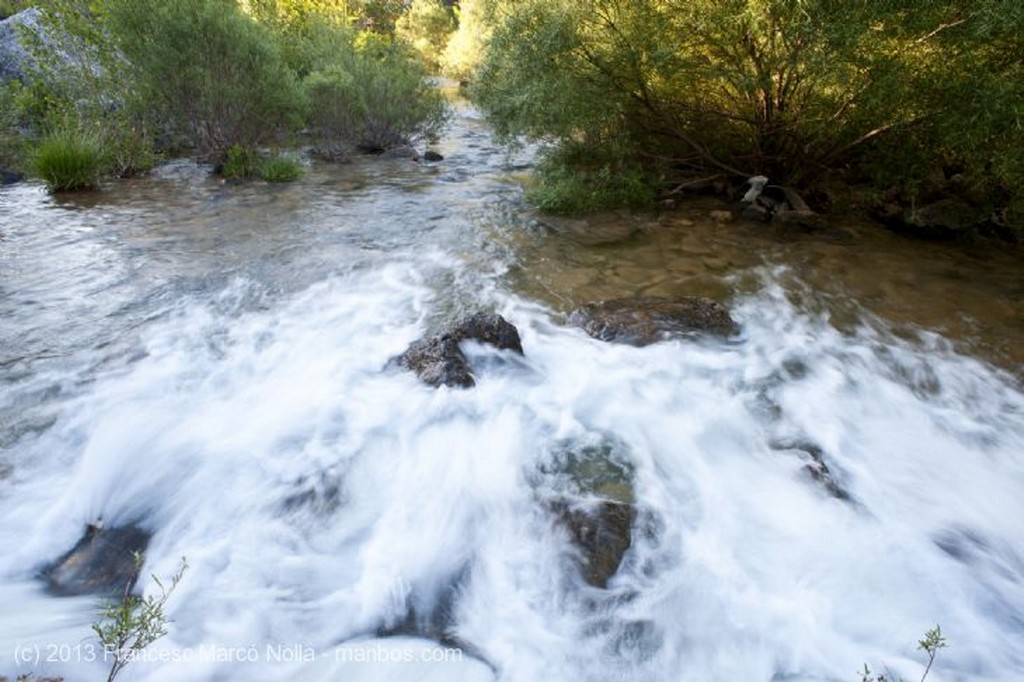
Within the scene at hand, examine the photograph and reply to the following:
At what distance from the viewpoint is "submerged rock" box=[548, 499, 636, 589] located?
9.46 feet

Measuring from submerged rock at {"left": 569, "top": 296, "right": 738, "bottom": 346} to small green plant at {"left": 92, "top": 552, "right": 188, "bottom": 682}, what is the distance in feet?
12.1

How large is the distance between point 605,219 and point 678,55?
7.61 ft

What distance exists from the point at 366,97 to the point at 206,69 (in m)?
3.98

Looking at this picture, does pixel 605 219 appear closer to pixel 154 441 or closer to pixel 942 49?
pixel 942 49

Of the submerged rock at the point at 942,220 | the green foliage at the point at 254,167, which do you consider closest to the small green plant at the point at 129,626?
the submerged rock at the point at 942,220

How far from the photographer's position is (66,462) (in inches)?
133

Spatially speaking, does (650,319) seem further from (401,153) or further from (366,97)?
(366,97)

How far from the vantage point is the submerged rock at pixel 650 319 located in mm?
5176

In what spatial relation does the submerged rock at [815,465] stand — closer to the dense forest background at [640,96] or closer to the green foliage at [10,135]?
the dense forest background at [640,96]

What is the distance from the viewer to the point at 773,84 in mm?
7621

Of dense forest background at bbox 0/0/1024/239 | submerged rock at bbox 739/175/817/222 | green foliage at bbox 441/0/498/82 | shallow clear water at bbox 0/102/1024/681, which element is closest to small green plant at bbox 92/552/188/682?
shallow clear water at bbox 0/102/1024/681

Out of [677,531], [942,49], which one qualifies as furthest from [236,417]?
[942,49]

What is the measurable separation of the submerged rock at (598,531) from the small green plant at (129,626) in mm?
1805

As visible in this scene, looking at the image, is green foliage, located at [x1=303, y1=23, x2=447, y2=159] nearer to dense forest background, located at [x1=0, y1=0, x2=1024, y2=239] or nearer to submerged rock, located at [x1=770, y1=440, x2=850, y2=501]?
dense forest background, located at [x1=0, y1=0, x2=1024, y2=239]
